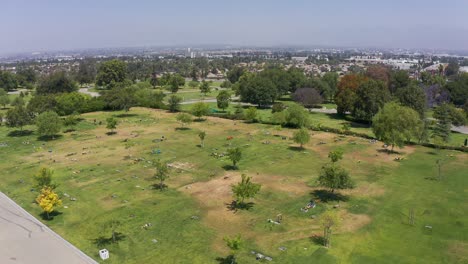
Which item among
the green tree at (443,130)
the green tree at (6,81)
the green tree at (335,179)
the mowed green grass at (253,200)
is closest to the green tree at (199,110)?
the mowed green grass at (253,200)

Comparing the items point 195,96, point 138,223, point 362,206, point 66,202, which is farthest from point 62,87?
point 362,206

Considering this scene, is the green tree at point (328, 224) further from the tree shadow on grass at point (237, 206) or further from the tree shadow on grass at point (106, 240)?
the tree shadow on grass at point (106, 240)

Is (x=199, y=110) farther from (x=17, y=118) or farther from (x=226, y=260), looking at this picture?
(x=226, y=260)

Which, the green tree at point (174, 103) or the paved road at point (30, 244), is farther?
the green tree at point (174, 103)

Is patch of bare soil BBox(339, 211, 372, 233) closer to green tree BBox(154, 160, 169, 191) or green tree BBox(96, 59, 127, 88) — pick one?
green tree BBox(154, 160, 169, 191)

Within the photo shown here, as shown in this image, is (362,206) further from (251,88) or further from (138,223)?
(251,88)

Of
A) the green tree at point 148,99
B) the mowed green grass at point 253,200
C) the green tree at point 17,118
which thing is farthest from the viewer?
the green tree at point 148,99
